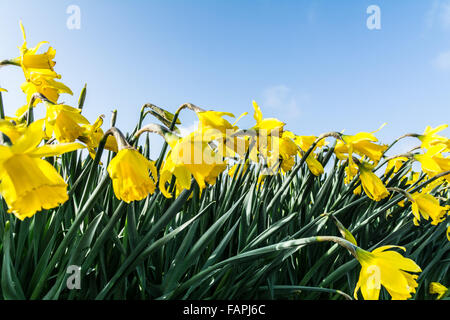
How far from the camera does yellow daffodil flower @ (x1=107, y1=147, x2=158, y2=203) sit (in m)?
0.71

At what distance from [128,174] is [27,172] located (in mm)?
192

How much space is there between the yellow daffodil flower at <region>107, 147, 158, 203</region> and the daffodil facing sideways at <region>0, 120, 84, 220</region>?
0.27 feet

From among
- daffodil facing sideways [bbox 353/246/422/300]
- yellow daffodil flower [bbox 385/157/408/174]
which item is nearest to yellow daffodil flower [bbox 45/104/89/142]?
daffodil facing sideways [bbox 353/246/422/300]

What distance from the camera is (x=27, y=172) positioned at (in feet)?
2.22

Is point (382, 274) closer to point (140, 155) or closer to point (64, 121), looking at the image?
point (140, 155)

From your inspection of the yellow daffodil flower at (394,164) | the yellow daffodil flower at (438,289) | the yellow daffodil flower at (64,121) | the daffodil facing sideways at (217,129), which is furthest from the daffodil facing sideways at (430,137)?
the yellow daffodil flower at (64,121)

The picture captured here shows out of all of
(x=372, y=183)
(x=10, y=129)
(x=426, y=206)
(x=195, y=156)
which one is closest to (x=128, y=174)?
(x=195, y=156)

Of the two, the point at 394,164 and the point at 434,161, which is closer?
the point at 434,161

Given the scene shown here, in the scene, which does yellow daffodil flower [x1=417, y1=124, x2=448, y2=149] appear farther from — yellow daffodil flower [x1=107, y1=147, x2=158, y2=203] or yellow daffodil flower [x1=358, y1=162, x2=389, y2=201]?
yellow daffodil flower [x1=107, y1=147, x2=158, y2=203]

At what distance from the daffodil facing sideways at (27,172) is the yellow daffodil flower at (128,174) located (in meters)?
0.08

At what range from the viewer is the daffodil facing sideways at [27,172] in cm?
65

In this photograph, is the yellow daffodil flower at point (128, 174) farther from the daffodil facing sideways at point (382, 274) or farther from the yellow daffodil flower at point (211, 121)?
the daffodil facing sideways at point (382, 274)
